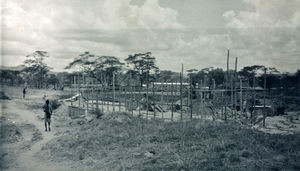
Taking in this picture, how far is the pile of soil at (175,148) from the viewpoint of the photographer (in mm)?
8898

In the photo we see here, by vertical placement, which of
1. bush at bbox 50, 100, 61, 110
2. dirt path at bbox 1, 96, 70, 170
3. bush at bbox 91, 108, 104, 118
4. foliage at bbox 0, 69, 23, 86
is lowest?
dirt path at bbox 1, 96, 70, 170

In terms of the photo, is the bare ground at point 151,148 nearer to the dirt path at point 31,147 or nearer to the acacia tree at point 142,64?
the dirt path at point 31,147

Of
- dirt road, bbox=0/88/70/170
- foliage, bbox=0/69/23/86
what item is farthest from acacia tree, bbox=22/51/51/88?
dirt road, bbox=0/88/70/170

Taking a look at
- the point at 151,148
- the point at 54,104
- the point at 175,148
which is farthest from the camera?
the point at 54,104

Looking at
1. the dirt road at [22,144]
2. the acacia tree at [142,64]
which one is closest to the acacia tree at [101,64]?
the acacia tree at [142,64]

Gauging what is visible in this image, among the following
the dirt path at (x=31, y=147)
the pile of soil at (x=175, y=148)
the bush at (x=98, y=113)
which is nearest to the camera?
the pile of soil at (x=175, y=148)

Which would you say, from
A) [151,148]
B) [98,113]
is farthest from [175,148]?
[98,113]

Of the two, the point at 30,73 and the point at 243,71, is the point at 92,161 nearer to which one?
the point at 243,71

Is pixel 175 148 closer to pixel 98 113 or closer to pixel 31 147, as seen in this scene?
pixel 31 147

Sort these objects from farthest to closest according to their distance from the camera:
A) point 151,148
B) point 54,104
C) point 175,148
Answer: point 54,104, point 151,148, point 175,148

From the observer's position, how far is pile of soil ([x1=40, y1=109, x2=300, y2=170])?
350 inches

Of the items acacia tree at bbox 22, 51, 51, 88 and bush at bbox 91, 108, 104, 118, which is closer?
bush at bbox 91, 108, 104, 118

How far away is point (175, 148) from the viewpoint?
10648 mm

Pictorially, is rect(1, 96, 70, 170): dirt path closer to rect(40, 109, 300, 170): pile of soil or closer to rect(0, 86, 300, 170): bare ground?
rect(0, 86, 300, 170): bare ground
